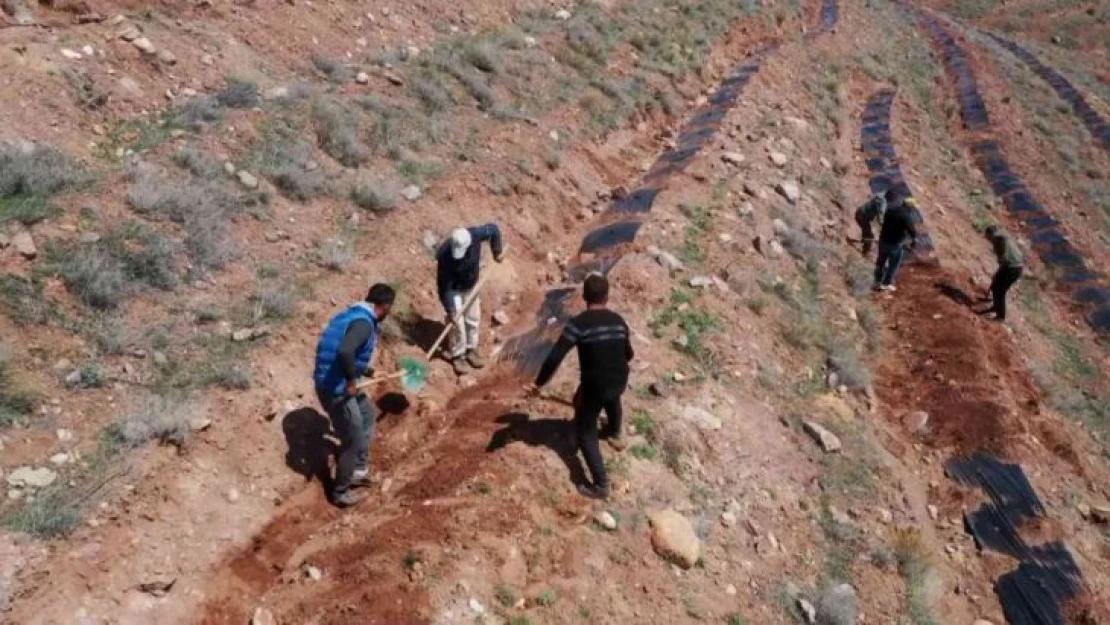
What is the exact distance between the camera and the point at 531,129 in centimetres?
1421

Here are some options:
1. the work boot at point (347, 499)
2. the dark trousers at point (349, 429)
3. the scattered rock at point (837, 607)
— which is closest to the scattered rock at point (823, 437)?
the scattered rock at point (837, 607)

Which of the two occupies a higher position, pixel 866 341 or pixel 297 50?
pixel 297 50

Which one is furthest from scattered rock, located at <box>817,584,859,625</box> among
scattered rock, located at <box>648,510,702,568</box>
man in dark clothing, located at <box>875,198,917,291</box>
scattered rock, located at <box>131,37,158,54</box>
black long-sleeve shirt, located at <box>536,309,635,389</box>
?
scattered rock, located at <box>131,37,158,54</box>

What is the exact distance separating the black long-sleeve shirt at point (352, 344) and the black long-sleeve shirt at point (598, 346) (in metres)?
1.59

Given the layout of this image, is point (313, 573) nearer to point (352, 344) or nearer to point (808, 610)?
point (352, 344)

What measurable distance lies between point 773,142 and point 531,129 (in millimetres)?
5238

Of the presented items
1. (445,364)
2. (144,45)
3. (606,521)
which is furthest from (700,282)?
(144,45)

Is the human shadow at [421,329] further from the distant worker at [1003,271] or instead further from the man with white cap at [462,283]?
the distant worker at [1003,271]

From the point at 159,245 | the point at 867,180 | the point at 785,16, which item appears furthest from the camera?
the point at 785,16

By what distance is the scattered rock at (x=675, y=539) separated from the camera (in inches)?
284

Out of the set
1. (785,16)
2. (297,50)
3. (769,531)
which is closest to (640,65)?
(297,50)

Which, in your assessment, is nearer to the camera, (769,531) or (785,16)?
(769,531)

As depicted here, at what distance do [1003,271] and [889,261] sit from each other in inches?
63.8

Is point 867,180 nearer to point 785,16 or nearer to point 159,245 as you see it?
point 785,16
